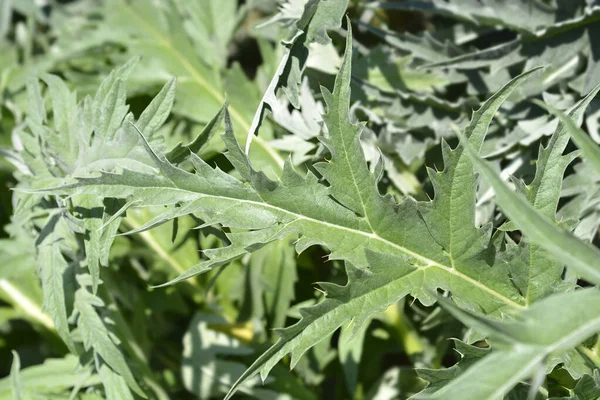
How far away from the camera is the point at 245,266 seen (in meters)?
1.37

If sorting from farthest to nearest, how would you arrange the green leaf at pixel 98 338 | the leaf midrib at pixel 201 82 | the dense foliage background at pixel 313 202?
the leaf midrib at pixel 201 82 < the green leaf at pixel 98 338 < the dense foliage background at pixel 313 202

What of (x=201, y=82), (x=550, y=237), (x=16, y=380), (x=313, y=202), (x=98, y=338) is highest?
(x=550, y=237)

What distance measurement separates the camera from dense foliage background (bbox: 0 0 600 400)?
763mm

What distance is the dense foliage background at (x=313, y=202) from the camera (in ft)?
2.50

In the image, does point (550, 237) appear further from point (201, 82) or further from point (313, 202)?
point (201, 82)

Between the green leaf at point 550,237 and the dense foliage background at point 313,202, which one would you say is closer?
the green leaf at point 550,237

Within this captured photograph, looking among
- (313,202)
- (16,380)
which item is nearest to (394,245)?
(313,202)

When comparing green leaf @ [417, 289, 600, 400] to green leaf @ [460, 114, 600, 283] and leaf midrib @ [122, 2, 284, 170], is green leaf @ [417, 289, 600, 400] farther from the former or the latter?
leaf midrib @ [122, 2, 284, 170]

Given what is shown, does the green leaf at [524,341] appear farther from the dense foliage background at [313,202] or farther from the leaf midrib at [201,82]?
the leaf midrib at [201,82]

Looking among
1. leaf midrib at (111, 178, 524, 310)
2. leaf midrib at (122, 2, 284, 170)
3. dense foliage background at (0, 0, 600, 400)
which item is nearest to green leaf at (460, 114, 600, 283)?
dense foliage background at (0, 0, 600, 400)

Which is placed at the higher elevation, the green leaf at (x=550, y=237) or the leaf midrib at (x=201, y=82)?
the green leaf at (x=550, y=237)

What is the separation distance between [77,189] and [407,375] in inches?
31.2

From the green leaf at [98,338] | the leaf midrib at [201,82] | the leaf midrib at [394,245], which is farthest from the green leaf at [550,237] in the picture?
the leaf midrib at [201,82]

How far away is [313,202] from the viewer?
82cm
